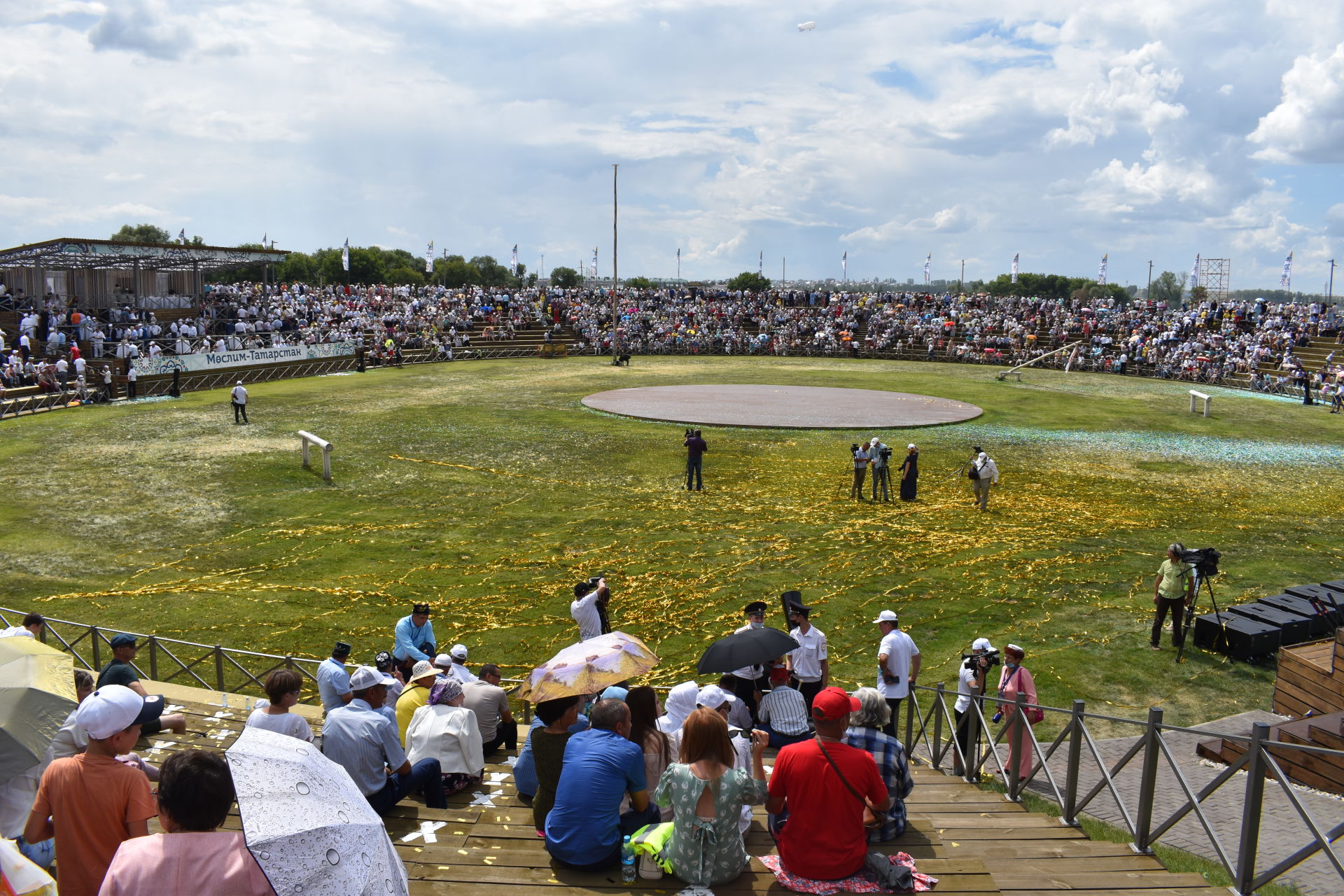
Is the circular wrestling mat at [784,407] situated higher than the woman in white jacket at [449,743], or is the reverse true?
the circular wrestling mat at [784,407]

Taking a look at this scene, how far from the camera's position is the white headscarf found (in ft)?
25.5

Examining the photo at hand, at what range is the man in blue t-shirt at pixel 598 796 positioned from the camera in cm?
585

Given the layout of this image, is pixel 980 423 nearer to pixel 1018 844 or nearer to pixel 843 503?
pixel 843 503

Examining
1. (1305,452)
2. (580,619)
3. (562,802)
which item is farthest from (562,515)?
(1305,452)

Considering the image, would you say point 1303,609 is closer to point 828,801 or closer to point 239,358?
point 828,801

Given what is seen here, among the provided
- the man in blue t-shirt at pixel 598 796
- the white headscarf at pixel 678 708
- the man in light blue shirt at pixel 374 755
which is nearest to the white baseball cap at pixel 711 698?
the white headscarf at pixel 678 708

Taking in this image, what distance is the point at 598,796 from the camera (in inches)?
233

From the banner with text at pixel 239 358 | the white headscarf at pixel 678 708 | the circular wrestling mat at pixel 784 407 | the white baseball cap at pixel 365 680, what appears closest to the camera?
the white baseball cap at pixel 365 680

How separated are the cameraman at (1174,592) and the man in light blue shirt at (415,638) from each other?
10397 millimetres

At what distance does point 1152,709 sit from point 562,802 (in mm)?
4047

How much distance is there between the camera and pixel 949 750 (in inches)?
433

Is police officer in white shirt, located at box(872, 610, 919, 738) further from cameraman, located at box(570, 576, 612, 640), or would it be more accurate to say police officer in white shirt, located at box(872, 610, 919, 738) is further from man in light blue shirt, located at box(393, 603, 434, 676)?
man in light blue shirt, located at box(393, 603, 434, 676)

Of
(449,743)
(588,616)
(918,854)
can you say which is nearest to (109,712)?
(449,743)

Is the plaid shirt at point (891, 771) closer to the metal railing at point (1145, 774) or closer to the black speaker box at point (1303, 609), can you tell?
the metal railing at point (1145, 774)
